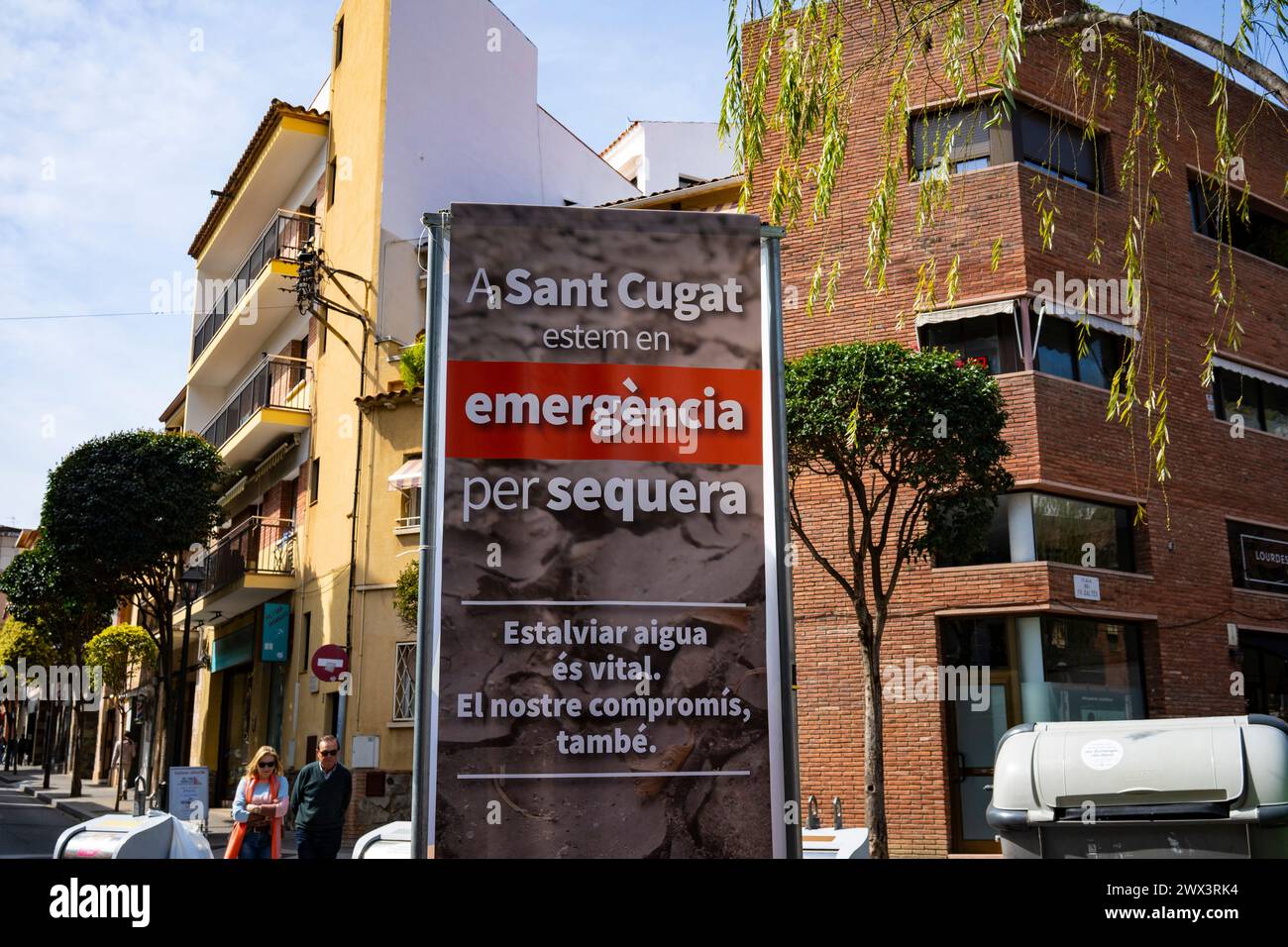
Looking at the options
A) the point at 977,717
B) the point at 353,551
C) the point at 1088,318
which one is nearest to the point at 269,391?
the point at 353,551

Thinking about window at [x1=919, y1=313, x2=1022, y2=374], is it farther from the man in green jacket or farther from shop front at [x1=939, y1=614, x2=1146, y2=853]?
the man in green jacket

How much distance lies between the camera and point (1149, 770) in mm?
7609

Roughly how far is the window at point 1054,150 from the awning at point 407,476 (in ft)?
37.6

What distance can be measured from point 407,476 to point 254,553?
8.58 metres

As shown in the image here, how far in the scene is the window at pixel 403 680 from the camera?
21.5 meters

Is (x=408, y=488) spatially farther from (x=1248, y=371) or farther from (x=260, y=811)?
(x=1248, y=371)

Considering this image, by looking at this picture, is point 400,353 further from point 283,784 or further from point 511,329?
point 511,329

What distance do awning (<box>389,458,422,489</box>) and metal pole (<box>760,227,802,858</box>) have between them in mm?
17855

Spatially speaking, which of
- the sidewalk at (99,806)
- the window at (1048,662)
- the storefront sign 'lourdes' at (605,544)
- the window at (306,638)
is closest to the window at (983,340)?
the window at (1048,662)

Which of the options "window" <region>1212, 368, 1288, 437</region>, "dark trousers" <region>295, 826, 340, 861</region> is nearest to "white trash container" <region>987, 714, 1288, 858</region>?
"dark trousers" <region>295, 826, 340, 861</region>

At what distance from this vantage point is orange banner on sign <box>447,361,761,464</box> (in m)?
3.73

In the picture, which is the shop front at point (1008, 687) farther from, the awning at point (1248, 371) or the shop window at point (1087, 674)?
the awning at point (1248, 371)
